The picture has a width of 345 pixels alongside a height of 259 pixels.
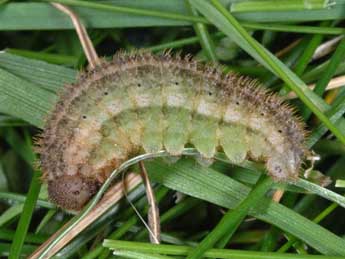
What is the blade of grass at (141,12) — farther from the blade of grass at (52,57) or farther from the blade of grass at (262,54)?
the blade of grass at (52,57)

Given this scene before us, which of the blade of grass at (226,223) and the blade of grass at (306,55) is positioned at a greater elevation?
the blade of grass at (306,55)

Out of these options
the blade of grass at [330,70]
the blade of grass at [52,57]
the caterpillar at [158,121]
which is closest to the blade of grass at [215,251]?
the caterpillar at [158,121]

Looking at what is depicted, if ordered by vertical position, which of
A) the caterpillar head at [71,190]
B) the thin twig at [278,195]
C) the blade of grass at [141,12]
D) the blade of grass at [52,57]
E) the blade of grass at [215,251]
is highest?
the blade of grass at [52,57]

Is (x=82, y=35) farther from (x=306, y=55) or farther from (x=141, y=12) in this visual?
(x=306, y=55)

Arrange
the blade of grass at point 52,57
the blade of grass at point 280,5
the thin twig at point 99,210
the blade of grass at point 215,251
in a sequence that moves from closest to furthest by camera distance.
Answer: the blade of grass at point 215,251, the blade of grass at point 280,5, the thin twig at point 99,210, the blade of grass at point 52,57

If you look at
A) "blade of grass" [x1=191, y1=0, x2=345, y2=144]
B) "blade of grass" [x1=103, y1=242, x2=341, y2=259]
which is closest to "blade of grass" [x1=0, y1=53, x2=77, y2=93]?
"blade of grass" [x1=191, y1=0, x2=345, y2=144]

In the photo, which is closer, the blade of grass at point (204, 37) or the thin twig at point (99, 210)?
the thin twig at point (99, 210)

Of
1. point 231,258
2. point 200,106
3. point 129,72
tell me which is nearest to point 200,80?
point 200,106
